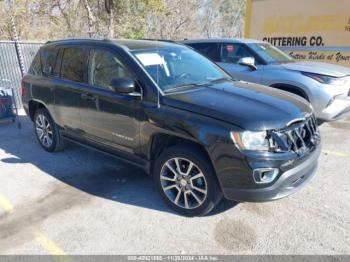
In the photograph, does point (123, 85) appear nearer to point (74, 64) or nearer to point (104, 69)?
point (104, 69)

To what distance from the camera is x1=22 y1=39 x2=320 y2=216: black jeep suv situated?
283 cm

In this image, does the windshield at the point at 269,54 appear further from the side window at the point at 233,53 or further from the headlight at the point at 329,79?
the headlight at the point at 329,79

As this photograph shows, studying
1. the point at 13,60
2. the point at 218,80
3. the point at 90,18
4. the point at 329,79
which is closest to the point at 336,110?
the point at 329,79

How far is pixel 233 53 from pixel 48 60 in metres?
3.88

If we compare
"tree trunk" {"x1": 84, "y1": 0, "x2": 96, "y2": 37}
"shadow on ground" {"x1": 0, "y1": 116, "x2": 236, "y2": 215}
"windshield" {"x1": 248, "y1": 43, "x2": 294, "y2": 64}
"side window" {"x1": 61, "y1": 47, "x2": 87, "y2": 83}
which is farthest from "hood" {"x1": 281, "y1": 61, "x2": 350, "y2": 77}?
"tree trunk" {"x1": 84, "y1": 0, "x2": 96, "y2": 37}

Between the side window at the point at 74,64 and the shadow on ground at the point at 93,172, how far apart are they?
1.32 m

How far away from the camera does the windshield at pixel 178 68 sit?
354cm

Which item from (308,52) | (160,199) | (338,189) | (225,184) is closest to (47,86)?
(160,199)

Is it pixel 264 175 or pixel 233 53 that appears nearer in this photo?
pixel 264 175

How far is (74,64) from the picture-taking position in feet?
14.5

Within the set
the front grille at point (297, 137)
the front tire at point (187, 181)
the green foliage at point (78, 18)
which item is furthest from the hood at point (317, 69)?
the green foliage at point (78, 18)

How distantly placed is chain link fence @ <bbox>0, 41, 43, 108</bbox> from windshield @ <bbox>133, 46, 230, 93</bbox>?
5756 millimetres

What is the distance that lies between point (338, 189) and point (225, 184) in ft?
5.94

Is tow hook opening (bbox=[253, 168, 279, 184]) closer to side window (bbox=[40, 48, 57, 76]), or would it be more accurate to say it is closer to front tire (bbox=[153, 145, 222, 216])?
front tire (bbox=[153, 145, 222, 216])
